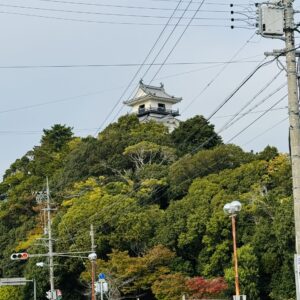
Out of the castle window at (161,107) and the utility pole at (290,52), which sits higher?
the castle window at (161,107)

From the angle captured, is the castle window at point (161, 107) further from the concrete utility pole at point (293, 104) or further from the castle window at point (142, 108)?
the concrete utility pole at point (293, 104)

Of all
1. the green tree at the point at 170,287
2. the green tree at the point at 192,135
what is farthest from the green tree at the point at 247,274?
the green tree at the point at 192,135

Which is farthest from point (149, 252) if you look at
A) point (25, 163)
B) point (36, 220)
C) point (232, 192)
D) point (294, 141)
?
point (25, 163)

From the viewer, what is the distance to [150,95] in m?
78.1

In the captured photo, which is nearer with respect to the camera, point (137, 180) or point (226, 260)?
point (226, 260)

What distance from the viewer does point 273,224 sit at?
111 ft

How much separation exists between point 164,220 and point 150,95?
39790mm

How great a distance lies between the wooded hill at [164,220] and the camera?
34.5 m

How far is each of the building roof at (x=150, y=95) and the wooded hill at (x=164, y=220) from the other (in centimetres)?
2169

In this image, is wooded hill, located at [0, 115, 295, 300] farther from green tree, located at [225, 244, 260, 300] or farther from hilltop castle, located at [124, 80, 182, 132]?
hilltop castle, located at [124, 80, 182, 132]

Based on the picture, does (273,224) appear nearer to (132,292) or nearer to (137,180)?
(132,292)

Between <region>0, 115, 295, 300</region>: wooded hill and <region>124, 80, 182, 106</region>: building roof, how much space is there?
21690mm

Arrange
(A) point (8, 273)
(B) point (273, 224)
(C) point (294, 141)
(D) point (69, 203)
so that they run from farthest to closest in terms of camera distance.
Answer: (A) point (8, 273)
(D) point (69, 203)
(B) point (273, 224)
(C) point (294, 141)

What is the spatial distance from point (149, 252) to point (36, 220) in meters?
19.6
